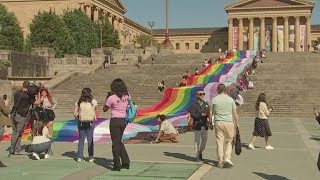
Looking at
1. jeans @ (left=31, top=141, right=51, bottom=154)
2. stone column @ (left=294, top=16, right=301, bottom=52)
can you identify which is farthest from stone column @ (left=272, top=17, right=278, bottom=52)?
jeans @ (left=31, top=141, right=51, bottom=154)

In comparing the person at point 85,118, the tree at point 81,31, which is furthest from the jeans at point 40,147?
the tree at point 81,31

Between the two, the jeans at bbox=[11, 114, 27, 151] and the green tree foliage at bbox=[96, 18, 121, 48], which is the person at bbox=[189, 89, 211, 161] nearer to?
the jeans at bbox=[11, 114, 27, 151]

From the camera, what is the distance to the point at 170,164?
36.7 feet

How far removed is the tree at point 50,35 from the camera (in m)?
66.0

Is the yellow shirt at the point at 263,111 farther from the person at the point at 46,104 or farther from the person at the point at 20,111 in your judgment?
the person at the point at 20,111

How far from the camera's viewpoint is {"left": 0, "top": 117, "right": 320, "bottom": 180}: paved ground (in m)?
9.82

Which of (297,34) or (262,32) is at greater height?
(262,32)

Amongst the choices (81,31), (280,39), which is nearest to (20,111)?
(81,31)

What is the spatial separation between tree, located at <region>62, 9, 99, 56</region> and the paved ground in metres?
58.2

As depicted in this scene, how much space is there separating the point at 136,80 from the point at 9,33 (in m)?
32.5

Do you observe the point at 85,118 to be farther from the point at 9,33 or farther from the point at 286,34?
the point at 286,34

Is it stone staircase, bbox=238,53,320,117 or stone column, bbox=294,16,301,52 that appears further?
stone column, bbox=294,16,301,52

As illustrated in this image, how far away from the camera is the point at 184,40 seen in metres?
139

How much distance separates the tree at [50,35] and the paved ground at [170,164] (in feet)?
169
